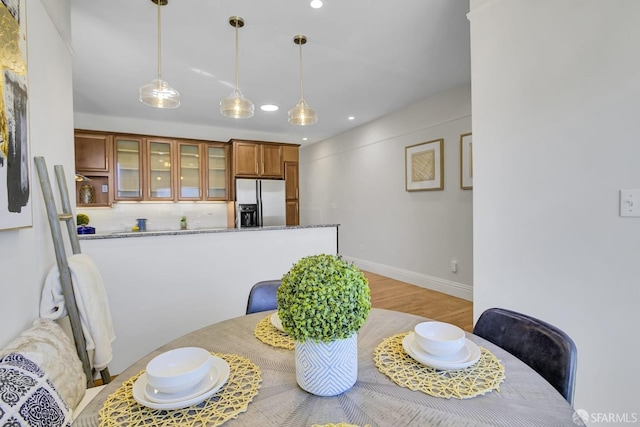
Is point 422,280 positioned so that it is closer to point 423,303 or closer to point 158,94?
point 423,303

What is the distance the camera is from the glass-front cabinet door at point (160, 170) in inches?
179

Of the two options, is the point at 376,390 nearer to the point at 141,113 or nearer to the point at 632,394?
the point at 632,394

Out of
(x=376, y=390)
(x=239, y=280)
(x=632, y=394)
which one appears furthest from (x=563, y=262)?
(x=239, y=280)

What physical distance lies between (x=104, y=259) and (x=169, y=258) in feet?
1.36

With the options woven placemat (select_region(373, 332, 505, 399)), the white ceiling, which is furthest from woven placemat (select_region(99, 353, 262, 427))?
the white ceiling

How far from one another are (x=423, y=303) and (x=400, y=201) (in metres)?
1.58

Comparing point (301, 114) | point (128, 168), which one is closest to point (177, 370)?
point (301, 114)

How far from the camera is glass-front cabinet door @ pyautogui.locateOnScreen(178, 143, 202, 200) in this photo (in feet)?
15.5

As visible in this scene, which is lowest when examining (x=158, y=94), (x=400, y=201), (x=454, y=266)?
(x=454, y=266)

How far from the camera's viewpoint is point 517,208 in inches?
68.2

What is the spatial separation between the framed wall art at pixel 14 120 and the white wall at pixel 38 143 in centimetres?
6

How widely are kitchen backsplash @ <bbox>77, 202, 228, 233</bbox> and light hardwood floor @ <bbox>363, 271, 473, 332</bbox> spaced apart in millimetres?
2874

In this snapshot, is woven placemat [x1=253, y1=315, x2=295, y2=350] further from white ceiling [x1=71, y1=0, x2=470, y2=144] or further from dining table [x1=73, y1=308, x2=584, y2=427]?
white ceiling [x1=71, y1=0, x2=470, y2=144]

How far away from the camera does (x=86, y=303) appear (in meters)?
1.53
